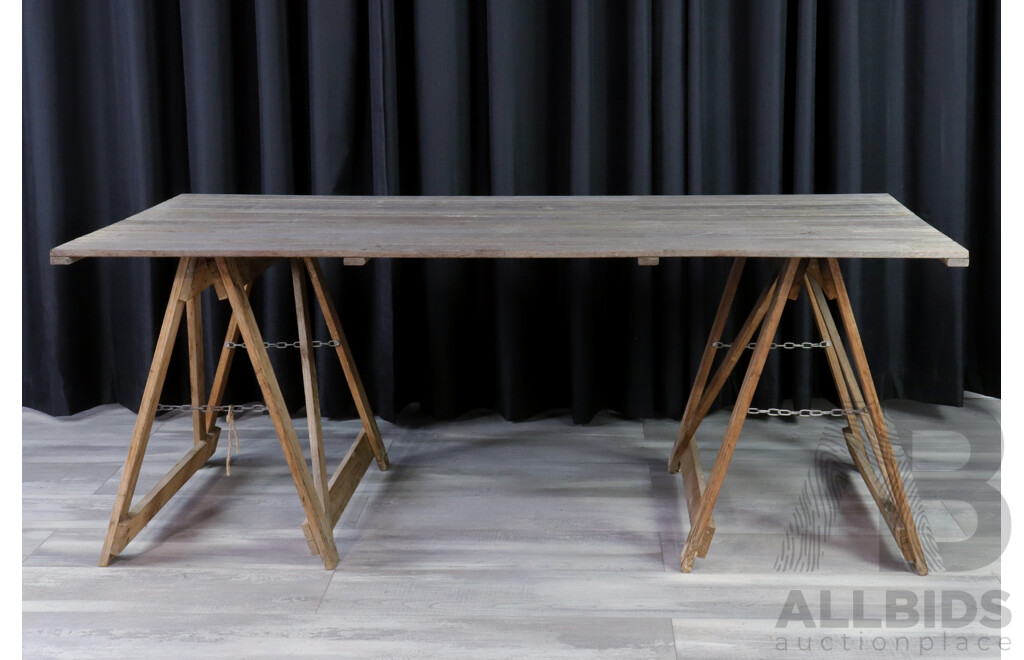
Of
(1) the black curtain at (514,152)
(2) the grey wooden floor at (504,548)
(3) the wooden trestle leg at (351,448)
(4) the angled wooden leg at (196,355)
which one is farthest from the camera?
(1) the black curtain at (514,152)

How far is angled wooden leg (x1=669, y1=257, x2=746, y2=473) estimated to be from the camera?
7.98 feet

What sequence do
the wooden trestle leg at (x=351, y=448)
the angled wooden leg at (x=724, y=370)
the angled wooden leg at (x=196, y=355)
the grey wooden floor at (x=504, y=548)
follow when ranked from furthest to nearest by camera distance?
1. the angled wooden leg at (x=196, y=355)
2. the wooden trestle leg at (x=351, y=448)
3. the angled wooden leg at (x=724, y=370)
4. the grey wooden floor at (x=504, y=548)

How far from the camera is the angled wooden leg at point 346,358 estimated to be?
7.99ft

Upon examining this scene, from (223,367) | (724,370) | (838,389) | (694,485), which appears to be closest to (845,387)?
(838,389)

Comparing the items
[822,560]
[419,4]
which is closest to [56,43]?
[419,4]

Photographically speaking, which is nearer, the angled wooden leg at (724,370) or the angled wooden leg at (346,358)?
the angled wooden leg at (724,370)

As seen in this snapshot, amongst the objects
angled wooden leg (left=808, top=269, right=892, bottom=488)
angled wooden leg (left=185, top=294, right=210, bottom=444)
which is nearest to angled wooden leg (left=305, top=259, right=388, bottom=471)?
angled wooden leg (left=185, top=294, right=210, bottom=444)

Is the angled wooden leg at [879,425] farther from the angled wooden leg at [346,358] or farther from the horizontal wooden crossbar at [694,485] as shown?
the angled wooden leg at [346,358]

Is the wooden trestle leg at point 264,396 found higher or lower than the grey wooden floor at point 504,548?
higher

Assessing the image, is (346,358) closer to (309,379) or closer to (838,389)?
(309,379)

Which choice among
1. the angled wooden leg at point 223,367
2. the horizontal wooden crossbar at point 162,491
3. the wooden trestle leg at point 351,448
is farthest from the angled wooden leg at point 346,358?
the horizontal wooden crossbar at point 162,491

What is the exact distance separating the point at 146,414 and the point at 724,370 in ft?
4.07

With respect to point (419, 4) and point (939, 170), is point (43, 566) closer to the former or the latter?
point (419, 4)

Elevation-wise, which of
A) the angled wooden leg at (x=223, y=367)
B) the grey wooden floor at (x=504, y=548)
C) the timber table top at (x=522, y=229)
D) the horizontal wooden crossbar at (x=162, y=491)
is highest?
the timber table top at (x=522, y=229)
